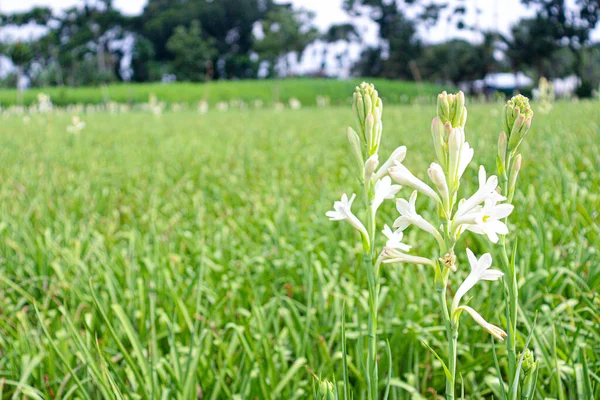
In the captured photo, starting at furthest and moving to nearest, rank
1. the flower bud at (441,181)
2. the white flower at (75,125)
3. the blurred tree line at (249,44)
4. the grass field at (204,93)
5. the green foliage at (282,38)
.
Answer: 1. the green foliage at (282,38)
2. the blurred tree line at (249,44)
3. the grass field at (204,93)
4. the white flower at (75,125)
5. the flower bud at (441,181)

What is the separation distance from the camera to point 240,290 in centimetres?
205

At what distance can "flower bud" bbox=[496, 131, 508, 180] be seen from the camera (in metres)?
0.67

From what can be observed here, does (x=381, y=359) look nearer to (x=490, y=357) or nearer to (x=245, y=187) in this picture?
(x=490, y=357)

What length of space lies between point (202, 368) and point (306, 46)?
2195 inches

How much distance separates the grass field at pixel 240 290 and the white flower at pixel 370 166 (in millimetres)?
275

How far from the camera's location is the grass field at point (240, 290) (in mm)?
1416

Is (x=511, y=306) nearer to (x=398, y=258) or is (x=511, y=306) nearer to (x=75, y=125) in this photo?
(x=398, y=258)

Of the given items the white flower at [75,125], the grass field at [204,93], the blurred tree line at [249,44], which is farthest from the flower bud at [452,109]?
the blurred tree line at [249,44]

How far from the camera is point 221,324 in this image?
180cm

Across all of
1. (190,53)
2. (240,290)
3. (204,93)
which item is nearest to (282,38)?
(190,53)

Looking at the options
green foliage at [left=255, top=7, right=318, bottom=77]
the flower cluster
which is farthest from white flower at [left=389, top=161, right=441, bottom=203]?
green foliage at [left=255, top=7, right=318, bottom=77]

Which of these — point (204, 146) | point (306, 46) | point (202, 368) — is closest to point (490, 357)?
point (202, 368)

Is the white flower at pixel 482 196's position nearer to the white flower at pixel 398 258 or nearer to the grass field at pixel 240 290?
the white flower at pixel 398 258

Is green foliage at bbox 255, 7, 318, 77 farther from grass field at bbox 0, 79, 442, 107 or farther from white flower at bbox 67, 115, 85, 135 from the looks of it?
white flower at bbox 67, 115, 85, 135
